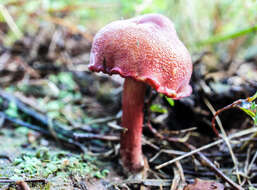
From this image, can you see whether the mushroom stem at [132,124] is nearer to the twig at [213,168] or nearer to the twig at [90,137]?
the twig at [90,137]

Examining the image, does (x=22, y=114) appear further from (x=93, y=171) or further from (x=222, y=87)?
(x=222, y=87)

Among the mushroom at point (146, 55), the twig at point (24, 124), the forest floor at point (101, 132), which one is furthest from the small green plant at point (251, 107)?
the twig at point (24, 124)

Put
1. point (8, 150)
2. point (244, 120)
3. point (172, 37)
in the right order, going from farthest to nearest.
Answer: point (244, 120) < point (8, 150) < point (172, 37)

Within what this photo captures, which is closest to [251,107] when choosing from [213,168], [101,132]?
[213,168]

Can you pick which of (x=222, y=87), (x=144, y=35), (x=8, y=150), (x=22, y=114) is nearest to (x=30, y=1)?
(x=22, y=114)

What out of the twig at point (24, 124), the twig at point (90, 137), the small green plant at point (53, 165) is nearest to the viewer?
the small green plant at point (53, 165)

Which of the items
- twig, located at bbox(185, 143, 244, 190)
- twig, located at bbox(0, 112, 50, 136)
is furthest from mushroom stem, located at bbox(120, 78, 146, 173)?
twig, located at bbox(0, 112, 50, 136)

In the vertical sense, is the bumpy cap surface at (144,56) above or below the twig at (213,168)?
above
